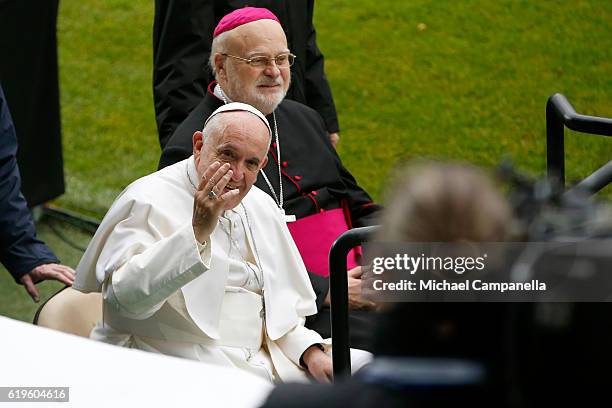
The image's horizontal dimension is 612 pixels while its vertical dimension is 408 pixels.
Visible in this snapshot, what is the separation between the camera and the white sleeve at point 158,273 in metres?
2.88

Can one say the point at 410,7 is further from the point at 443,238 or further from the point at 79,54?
the point at 443,238


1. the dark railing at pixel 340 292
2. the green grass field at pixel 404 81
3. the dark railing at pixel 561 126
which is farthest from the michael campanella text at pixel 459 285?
the green grass field at pixel 404 81

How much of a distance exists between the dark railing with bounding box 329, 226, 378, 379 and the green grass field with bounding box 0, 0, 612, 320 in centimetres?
409

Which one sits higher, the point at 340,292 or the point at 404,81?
the point at 340,292

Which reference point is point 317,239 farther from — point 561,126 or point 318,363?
point 561,126

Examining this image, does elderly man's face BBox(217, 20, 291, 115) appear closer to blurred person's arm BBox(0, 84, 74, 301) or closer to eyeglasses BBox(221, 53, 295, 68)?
eyeglasses BBox(221, 53, 295, 68)

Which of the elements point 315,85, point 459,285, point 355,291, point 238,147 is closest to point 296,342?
point 355,291

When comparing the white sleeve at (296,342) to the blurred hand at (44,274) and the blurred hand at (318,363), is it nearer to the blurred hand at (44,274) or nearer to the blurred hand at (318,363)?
the blurred hand at (318,363)

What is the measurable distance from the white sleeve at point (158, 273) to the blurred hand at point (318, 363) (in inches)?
20.2

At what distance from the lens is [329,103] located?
16.5 feet

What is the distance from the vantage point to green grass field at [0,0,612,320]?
7.72 meters

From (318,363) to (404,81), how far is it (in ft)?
19.4

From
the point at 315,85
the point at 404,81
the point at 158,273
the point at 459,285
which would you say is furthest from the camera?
the point at 404,81

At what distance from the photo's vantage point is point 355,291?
367 centimetres
